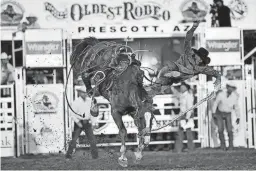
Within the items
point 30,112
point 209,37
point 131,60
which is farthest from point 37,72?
point 131,60

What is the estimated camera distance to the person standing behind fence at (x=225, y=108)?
59.4ft

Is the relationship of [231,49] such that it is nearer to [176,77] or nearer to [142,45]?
[142,45]

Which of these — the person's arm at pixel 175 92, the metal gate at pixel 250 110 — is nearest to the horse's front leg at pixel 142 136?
the person's arm at pixel 175 92

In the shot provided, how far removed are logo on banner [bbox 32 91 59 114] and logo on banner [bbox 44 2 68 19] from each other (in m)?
1.87

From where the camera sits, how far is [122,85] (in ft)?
45.1

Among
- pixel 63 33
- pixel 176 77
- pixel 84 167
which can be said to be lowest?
pixel 84 167

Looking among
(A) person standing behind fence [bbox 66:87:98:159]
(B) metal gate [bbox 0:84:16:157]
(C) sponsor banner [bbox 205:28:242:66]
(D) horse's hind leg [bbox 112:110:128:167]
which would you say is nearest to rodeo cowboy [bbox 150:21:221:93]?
(D) horse's hind leg [bbox 112:110:128:167]

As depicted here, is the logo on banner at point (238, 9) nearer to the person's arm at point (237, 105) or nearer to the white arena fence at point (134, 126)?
the person's arm at point (237, 105)

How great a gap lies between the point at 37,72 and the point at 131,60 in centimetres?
578

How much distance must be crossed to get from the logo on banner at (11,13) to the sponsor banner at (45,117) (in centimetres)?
169

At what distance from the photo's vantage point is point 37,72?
743 inches

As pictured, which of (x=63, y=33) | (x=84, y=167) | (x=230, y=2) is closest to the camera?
(x=84, y=167)

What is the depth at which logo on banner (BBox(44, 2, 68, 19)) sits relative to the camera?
18.5 m

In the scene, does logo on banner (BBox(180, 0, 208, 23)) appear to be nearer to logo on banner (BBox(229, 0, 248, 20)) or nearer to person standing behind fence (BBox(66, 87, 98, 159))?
logo on banner (BBox(229, 0, 248, 20))
